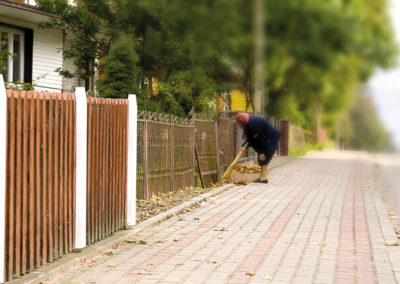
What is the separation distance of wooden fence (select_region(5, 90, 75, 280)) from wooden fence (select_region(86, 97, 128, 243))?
1.58 ft

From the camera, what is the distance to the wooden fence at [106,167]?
6.77 m

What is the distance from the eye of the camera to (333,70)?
86.9ft

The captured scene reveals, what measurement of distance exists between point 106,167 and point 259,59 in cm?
1506

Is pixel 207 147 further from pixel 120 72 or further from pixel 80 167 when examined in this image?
pixel 80 167

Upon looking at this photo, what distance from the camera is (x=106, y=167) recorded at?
7.19 metres

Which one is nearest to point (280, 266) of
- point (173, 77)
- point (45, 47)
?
point (173, 77)

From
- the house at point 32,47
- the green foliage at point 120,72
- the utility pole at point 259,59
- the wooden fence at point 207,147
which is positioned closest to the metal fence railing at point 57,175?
the wooden fence at point 207,147

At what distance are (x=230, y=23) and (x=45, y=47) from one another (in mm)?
7308

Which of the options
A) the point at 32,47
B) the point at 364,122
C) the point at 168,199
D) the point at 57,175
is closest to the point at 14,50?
the point at 32,47

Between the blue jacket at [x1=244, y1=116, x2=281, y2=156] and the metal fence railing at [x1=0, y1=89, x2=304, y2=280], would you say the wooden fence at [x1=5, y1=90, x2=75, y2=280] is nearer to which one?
the metal fence railing at [x1=0, y1=89, x2=304, y2=280]

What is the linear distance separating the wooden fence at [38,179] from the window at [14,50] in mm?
13427

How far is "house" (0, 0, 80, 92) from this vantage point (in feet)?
60.7

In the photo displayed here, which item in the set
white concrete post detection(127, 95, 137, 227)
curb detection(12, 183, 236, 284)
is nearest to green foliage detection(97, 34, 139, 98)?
curb detection(12, 183, 236, 284)

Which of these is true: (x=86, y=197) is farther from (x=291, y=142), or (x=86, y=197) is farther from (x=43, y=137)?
(x=291, y=142)
